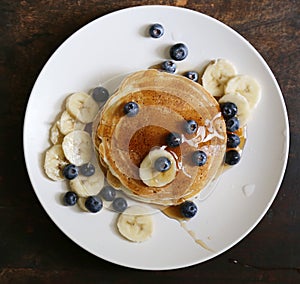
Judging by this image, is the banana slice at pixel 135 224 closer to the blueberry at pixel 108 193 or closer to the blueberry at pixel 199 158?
the blueberry at pixel 108 193

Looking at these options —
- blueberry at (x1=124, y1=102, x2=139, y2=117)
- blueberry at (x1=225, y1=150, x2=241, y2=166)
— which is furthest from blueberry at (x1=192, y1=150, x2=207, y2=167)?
blueberry at (x1=124, y1=102, x2=139, y2=117)

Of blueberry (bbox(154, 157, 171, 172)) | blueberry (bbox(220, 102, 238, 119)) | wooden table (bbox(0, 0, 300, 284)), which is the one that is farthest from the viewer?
wooden table (bbox(0, 0, 300, 284))

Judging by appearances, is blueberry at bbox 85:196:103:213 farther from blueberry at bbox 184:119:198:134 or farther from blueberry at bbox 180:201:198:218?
blueberry at bbox 184:119:198:134

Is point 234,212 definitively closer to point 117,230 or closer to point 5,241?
point 117,230

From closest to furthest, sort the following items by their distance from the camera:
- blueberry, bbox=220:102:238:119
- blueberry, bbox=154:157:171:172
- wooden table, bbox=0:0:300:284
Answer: blueberry, bbox=154:157:171:172 < blueberry, bbox=220:102:238:119 < wooden table, bbox=0:0:300:284

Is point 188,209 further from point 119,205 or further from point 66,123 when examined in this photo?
point 66,123

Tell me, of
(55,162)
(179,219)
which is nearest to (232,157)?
(179,219)
